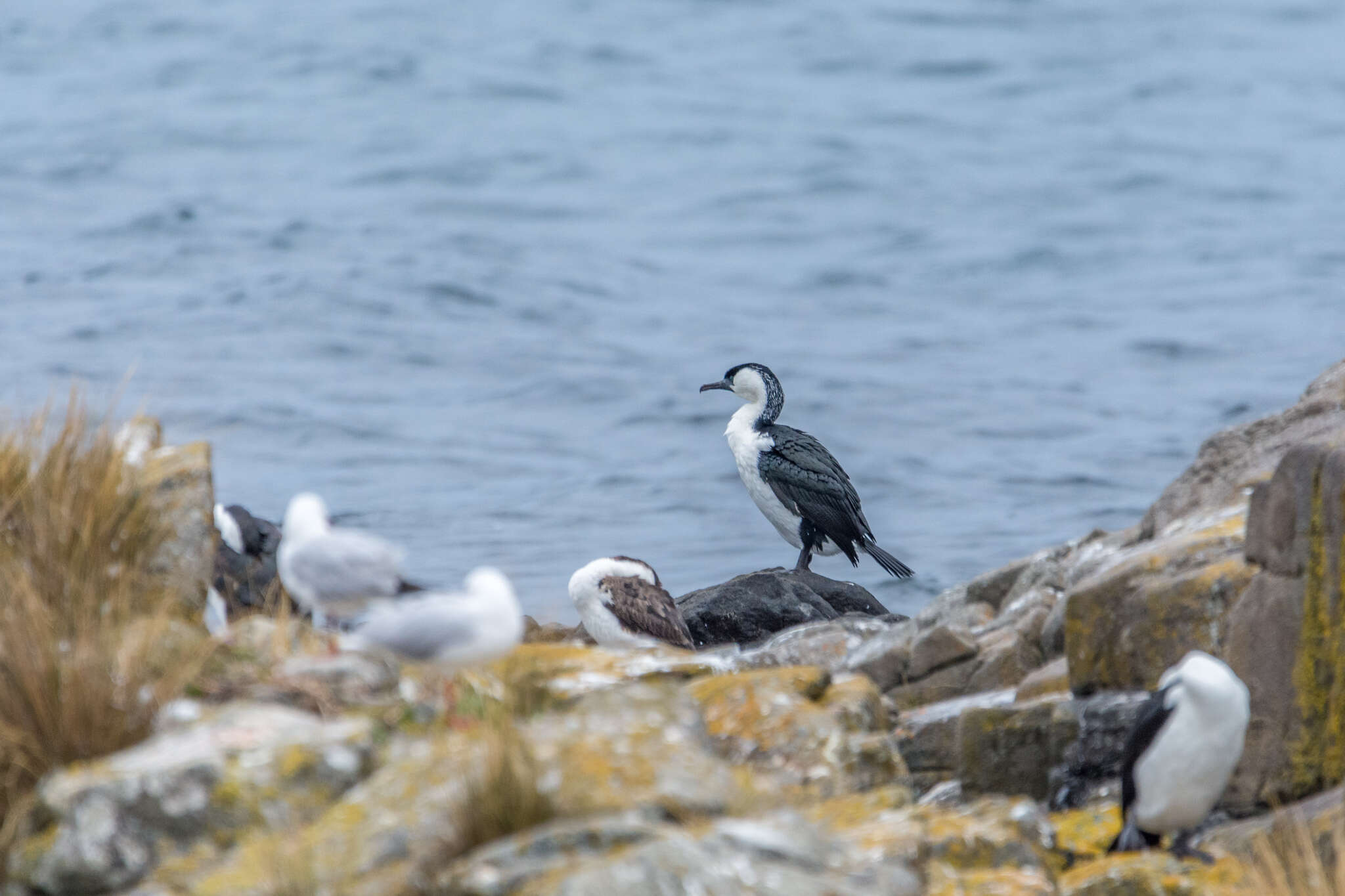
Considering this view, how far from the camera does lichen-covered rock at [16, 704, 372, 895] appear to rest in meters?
4.47

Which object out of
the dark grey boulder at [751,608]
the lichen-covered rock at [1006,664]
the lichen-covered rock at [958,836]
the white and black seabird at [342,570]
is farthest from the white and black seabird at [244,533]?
the lichen-covered rock at [958,836]

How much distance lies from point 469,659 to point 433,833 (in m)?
0.88

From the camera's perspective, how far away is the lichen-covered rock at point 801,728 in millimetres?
5742

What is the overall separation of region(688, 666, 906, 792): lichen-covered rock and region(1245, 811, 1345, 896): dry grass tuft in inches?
51.8

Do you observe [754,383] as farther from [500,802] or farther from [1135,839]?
[500,802]

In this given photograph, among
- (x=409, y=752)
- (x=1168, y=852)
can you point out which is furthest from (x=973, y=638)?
(x=409, y=752)

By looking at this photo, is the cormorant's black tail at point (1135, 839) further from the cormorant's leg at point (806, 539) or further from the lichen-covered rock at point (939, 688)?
the cormorant's leg at point (806, 539)

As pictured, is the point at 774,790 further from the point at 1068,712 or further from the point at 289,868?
the point at 1068,712

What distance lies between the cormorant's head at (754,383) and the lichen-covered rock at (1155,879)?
9517 millimetres

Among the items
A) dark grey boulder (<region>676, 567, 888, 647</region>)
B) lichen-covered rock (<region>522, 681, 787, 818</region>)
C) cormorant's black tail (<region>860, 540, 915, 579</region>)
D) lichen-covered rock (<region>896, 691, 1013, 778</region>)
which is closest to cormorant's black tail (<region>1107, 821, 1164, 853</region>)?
lichen-covered rock (<region>896, 691, 1013, 778</region>)

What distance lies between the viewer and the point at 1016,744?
6.45m

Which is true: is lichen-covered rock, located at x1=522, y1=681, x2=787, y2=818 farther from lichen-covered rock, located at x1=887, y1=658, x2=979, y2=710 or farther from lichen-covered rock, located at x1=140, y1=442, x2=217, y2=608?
lichen-covered rock, located at x1=887, y1=658, x2=979, y2=710

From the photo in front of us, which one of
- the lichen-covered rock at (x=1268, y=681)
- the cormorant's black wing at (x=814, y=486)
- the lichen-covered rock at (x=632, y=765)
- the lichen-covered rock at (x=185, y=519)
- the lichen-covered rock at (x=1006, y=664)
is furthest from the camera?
the cormorant's black wing at (x=814, y=486)

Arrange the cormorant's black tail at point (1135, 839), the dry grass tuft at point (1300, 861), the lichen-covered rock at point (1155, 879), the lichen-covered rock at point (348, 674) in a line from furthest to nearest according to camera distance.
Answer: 1. the cormorant's black tail at point (1135, 839)
2. the lichen-covered rock at point (348, 674)
3. the lichen-covered rock at point (1155, 879)
4. the dry grass tuft at point (1300, 861)
